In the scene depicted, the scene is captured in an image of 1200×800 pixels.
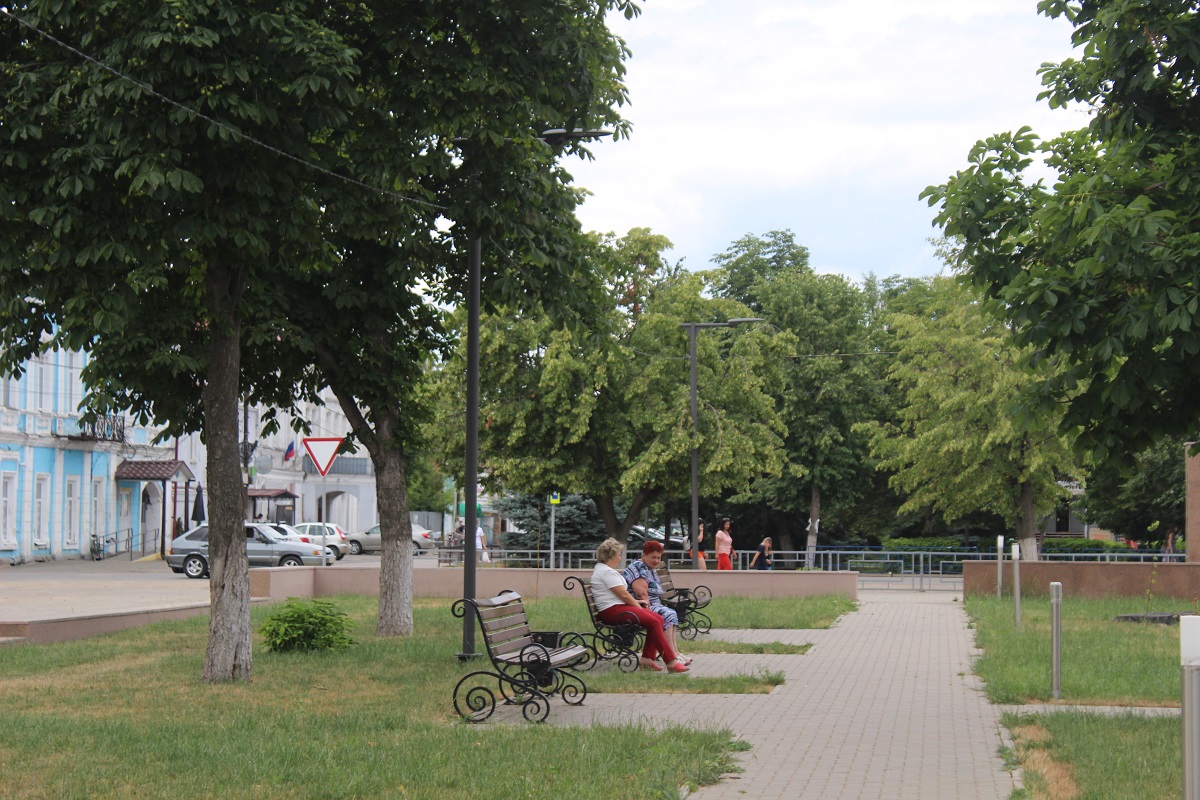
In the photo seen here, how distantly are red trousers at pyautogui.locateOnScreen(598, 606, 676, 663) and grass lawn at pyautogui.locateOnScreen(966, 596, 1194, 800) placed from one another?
308 centimetres

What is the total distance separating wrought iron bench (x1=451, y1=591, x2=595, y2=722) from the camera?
1068cm

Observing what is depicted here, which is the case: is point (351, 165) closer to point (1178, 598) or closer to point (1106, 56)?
point (1106, 56)

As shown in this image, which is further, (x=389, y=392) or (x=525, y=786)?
(x=389, y=392)

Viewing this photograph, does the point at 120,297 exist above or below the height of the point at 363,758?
above

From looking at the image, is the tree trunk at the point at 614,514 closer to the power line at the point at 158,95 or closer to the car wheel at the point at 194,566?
the car wheel at the point at 194,566

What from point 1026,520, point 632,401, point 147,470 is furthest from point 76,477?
point 1026,520

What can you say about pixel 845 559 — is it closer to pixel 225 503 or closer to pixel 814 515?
pixel 814 515

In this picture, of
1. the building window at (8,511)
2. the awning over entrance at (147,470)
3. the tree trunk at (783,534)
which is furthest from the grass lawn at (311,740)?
the tree trunk at (783,534)

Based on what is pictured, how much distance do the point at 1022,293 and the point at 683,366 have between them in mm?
27186

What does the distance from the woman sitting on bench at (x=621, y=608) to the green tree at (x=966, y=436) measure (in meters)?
24.8

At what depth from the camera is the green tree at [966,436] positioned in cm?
3791

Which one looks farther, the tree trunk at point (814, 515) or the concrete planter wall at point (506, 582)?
the tree trunk at point (814, 515)

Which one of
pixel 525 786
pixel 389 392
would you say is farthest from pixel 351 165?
pixel 525 786

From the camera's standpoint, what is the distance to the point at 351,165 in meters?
13.0
